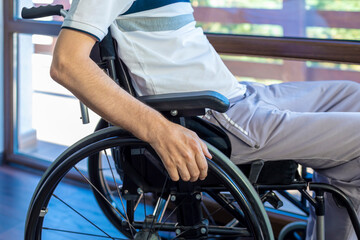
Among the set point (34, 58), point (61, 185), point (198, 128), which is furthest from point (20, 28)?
point (198, 128)

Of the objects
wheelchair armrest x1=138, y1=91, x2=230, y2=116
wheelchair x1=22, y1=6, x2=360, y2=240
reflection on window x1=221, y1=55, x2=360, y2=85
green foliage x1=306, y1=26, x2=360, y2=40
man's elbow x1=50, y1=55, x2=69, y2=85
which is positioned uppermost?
green foliage x1=306, y1=26, x2=360, y2=40

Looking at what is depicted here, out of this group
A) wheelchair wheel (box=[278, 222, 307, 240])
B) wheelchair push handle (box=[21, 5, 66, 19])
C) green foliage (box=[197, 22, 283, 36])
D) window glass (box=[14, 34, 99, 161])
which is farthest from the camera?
window glass (box=[14, 34, 99, 161])

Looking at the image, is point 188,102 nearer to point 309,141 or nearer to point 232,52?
point 309,141

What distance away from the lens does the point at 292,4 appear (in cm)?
182

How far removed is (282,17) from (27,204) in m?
1.38

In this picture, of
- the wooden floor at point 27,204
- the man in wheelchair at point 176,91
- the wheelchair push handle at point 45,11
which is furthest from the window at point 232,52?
the wheelchair push handle at point 45,11

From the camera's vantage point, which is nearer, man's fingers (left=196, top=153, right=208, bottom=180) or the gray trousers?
man's fingers (left=196, top=153, right=208, bottom=180)

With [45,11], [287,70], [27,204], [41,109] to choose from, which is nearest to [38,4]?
[41,109]

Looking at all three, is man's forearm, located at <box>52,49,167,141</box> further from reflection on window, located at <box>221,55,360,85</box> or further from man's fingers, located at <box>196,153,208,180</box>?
reflection on window, located at <box>221,55,360,85</box>

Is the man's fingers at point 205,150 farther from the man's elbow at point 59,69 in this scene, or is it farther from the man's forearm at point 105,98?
the man's elbow at point 59,69

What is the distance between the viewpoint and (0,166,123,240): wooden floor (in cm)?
Answer: 196

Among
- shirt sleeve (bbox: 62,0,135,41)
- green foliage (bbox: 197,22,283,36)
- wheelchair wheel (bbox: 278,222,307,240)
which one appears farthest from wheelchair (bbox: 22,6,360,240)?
green foliage (bbox: 197,22,283,36)

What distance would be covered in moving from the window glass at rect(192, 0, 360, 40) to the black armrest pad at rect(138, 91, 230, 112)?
2.91ft

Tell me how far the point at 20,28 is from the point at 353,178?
192 cm
